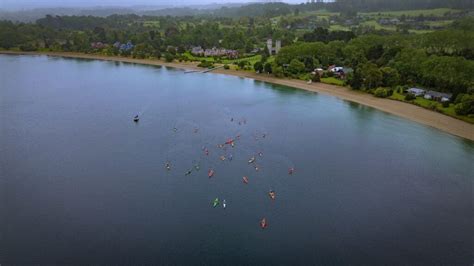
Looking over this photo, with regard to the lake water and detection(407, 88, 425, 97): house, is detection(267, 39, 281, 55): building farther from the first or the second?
detection(407, 88, 425, 97): house

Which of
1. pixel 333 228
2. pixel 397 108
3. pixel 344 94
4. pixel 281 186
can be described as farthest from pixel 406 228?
pixel 344 94

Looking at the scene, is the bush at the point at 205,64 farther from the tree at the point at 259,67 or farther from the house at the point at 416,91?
the house at the point at 416,91

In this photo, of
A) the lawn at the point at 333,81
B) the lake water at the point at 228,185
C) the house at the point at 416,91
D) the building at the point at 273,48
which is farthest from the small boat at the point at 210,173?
the building at the point at 273,48

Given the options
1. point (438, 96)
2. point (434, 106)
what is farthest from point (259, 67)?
point (434, 106)

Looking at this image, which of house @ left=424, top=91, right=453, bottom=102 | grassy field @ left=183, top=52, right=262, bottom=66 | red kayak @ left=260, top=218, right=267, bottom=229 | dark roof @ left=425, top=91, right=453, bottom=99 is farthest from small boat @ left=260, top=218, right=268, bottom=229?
grassy field @ left=183, top=52, right=262, bottom=66

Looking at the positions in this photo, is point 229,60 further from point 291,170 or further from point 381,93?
point 291,170

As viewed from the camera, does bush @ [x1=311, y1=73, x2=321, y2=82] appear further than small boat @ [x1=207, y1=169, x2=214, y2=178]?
Yes
